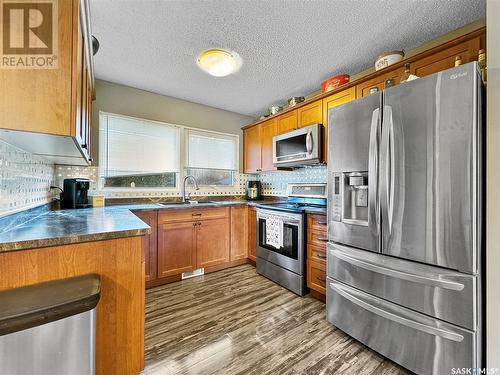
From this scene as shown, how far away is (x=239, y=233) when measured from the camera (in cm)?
325

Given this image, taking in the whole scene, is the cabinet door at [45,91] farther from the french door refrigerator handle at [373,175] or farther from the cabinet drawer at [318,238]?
the cabinet drawer at [318,238]

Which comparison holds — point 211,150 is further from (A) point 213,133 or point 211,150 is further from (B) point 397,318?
(B) point 397,318

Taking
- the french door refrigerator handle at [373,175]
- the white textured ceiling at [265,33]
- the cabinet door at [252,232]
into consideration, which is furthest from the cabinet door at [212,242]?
the french door refrigerator handle at [373,175]

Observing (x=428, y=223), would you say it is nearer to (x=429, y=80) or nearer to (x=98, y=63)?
(x=429, y=80)

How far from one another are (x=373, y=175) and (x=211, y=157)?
2.68 m

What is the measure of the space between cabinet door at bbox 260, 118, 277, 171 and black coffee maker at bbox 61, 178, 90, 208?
2287mm

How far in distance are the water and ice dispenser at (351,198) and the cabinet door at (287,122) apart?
1411 mm

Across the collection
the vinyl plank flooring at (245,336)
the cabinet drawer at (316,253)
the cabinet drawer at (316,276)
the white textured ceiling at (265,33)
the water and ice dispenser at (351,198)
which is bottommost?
the vinyl plank flooring at (245,336)

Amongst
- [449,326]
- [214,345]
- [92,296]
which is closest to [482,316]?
[449,326]

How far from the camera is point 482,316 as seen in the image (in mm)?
1169

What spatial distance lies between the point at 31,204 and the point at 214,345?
1.77 meters

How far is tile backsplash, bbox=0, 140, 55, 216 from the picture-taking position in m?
1.33

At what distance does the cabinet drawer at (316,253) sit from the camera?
2.20 metres

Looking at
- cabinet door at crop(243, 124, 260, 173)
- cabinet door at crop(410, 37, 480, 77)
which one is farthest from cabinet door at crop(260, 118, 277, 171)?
cabinet door at crop(410, 37, 480, 77)
